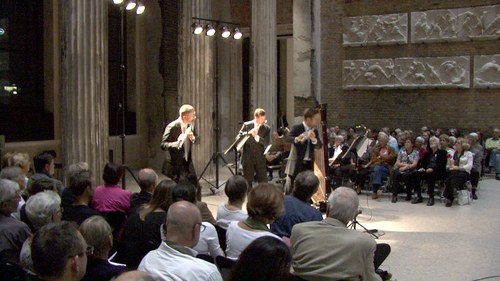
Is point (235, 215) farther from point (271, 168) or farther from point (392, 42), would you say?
point (392, 42)

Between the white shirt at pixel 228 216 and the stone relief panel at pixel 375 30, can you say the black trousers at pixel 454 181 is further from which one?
the stone relief panel at pixel 375 30

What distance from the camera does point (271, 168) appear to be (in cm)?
1432

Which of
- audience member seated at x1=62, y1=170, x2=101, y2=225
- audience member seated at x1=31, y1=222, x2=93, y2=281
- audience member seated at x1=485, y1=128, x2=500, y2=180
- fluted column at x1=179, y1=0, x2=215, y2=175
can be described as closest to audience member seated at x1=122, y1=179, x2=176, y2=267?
audience member seated at x1=62, y1=170, x2=101, y2=225

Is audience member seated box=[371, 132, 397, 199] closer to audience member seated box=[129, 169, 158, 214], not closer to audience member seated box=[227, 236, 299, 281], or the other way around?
audience member seated box=[129, 169, 158, 214]

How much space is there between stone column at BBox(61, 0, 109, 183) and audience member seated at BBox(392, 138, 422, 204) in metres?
5.57

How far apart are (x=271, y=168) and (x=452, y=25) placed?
698 centimetres

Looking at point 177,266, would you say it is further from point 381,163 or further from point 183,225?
point 381,163

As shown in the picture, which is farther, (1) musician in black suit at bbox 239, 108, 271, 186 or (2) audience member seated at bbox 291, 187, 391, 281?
(1) musician in black suit at bbox 239, 108, 271, 186

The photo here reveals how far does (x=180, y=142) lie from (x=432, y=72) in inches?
379

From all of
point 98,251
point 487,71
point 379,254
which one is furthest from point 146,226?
point 487,71

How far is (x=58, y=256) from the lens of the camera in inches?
114

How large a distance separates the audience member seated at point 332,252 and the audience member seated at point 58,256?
1428mm

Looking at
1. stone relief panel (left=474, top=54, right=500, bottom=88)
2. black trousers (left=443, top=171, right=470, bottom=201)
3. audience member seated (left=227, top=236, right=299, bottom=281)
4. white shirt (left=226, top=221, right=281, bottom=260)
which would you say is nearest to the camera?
audience member seated (left=227, top=236, right=299, bottom=281)

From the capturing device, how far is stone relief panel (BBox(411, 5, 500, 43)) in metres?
16.5
